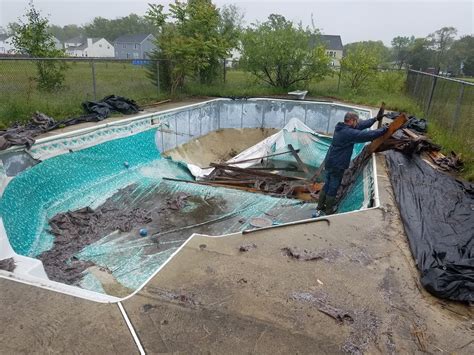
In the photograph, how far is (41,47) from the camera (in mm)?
10180

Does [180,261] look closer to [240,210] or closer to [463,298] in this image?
[463,298]

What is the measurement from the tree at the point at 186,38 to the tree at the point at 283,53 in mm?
1975

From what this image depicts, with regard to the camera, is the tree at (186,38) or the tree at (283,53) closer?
the tree at (186,38)

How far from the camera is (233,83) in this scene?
17.6 meters

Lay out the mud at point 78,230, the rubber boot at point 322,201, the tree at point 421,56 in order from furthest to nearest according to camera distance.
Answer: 1. the tree at point 421,56
2. the rubber boot at point 322,201
3. the mud at point 78,230

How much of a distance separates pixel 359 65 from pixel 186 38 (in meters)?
8.73

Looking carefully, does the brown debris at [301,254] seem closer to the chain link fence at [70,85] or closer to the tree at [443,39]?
the chain link fence at [70,85]

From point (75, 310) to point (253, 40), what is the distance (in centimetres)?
1502

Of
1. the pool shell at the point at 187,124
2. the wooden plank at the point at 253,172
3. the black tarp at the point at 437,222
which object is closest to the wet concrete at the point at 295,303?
the black tarp at the point at 437,222

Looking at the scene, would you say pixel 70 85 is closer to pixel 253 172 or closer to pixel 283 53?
pixel 253 172

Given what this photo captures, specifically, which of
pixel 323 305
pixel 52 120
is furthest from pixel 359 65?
pixel 323 305

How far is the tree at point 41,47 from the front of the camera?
9883mm

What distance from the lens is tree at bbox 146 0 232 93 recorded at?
12.5 m

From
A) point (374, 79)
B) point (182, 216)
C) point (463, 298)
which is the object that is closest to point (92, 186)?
point (182, 216)
